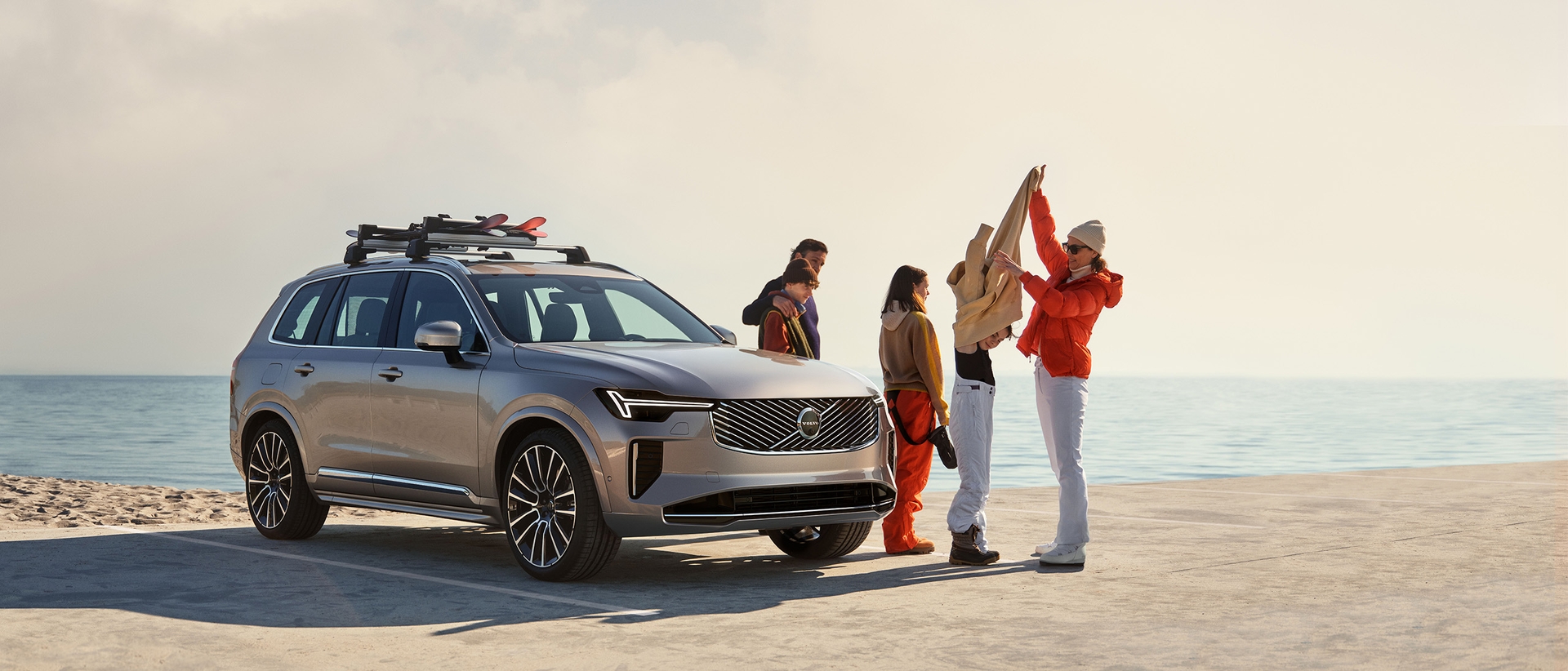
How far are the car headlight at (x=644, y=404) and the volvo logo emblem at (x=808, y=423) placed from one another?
0.53 meters

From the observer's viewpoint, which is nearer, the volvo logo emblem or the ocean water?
the volvo logo emblem

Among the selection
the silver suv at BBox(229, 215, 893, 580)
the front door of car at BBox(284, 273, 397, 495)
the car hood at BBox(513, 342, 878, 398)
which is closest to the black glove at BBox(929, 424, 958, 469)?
the silver suv at BBox(229, 215, 893, 580)

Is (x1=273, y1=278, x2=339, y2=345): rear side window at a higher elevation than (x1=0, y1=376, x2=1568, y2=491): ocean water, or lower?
higher

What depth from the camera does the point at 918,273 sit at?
8.91 m

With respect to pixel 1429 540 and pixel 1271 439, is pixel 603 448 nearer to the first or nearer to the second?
pixel 1429 540

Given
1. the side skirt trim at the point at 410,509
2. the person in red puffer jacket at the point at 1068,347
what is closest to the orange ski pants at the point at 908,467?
the person in red puffer jacket at the point at 1068,347

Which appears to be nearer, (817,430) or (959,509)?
(817,430)

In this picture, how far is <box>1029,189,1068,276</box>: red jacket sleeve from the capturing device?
8.70 metres

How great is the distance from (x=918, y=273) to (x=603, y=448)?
2.41m

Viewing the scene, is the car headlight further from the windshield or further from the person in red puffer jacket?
the person in red puffer jacket

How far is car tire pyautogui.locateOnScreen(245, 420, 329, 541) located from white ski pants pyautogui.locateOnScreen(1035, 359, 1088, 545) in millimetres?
4834

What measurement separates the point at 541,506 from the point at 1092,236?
3460 mm

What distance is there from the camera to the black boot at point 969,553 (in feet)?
28.6

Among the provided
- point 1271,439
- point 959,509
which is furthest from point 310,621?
point 1271,439
